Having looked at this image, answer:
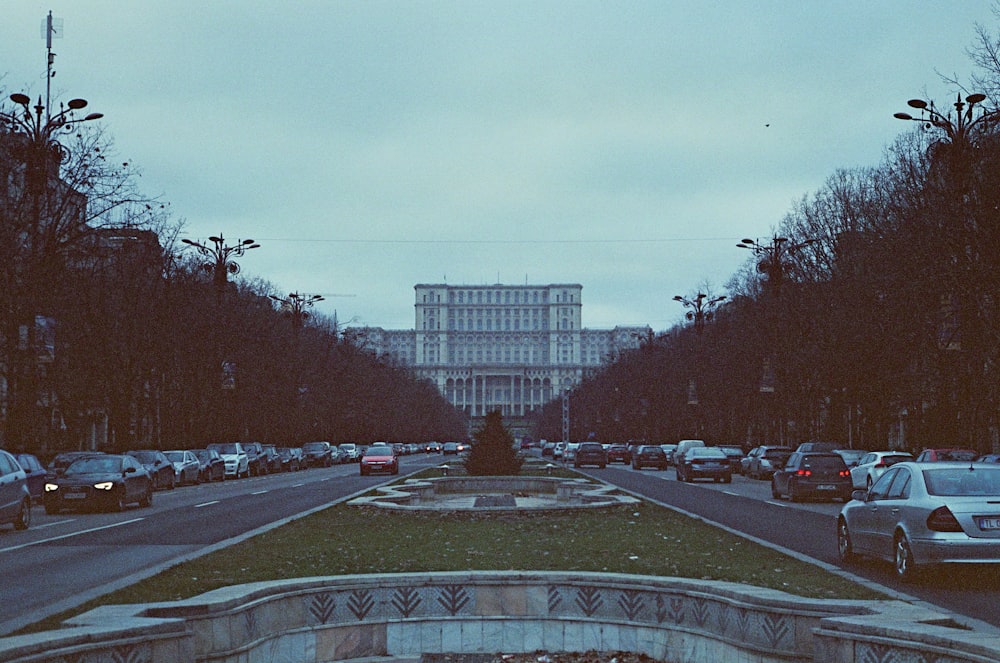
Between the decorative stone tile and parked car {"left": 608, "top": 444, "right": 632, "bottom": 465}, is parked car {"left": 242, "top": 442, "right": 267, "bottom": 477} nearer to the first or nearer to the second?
parked car {"left": 608, "top": 444, "right": 632, "bottom": 465}

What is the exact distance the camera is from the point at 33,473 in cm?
3391

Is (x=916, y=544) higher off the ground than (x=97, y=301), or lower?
lower

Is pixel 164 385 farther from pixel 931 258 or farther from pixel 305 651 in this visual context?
pixel 305 651

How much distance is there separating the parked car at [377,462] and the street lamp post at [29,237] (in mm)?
18421

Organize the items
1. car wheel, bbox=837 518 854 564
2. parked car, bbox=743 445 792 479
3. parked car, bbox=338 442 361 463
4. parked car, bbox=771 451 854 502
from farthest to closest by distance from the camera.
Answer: parked car, bbox=338 442 361 463, parked car, bbox=743 445 792 479, parked car, bbox=771 451 854 502, car wheel, bbox=837 518 854 564

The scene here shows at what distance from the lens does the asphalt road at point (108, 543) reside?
44.7 ft

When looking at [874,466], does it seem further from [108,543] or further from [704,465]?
[108,543]

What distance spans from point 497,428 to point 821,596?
32153mm

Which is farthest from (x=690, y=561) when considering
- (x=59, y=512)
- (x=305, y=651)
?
(x=59, y=512)

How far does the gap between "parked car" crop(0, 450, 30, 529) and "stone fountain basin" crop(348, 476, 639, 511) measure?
689 cm

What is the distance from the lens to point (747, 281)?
3056 inches

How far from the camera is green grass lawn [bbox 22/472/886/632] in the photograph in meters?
13.0

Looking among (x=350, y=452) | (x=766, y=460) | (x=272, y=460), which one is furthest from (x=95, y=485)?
(x=350, y=452)

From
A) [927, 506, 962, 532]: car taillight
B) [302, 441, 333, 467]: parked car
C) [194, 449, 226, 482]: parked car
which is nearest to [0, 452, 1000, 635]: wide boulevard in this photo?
[927, 506, 962, 532]: car taillight
